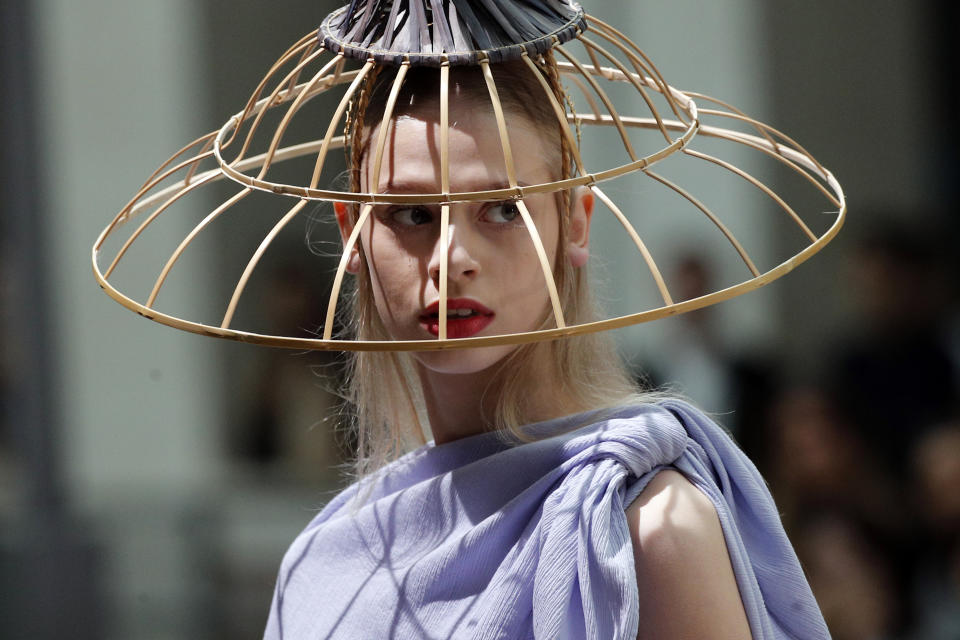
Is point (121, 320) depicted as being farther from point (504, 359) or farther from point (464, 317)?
point (464, 317)

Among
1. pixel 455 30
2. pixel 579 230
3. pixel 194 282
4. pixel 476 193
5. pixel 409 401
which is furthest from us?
pixel 194 282

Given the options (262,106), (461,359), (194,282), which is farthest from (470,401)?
(194,282)

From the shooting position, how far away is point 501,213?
1.13 m

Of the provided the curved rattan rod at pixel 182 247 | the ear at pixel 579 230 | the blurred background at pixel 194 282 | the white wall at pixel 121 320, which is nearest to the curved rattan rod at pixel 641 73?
the ear at pixel 579 230

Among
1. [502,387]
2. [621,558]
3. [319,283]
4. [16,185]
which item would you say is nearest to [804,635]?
[621,558]

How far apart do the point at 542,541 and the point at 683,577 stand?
0.40ft

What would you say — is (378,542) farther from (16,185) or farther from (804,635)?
(16,185)

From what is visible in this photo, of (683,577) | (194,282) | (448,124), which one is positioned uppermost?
(448,124)

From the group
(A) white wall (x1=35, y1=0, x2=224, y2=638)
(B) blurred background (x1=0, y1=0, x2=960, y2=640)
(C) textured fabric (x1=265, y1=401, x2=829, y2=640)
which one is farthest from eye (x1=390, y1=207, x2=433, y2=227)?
(A) white wall (x1=35, y1=0, x2=224, y2=638)

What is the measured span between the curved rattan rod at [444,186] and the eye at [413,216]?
24 mm

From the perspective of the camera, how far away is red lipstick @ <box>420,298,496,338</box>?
110 cm

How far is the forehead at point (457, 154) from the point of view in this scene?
1.12 metres

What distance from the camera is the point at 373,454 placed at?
1.46 metres

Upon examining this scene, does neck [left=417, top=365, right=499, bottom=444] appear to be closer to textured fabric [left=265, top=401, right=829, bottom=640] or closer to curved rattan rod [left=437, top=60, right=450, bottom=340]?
textured fabric [left=265, top=401, right=829, bottom=640]
